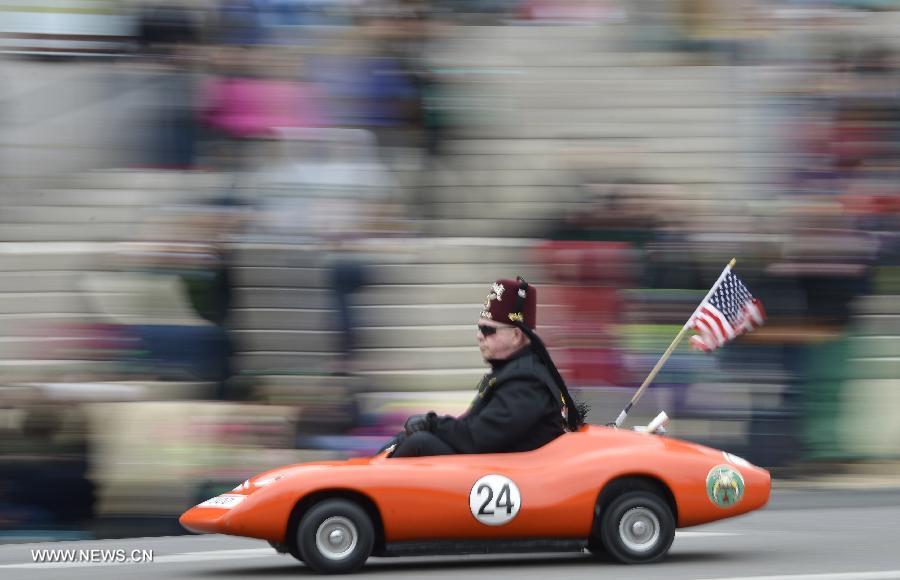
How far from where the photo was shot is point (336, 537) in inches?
243

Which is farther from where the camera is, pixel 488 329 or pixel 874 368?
pixel 874 368

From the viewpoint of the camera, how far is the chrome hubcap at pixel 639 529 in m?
6.32

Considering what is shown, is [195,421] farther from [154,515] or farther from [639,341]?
[639,341]

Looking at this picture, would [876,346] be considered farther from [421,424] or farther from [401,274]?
[421,424]

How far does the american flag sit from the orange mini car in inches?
30.5

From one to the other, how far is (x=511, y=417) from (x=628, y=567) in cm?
78

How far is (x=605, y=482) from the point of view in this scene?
6270 mm

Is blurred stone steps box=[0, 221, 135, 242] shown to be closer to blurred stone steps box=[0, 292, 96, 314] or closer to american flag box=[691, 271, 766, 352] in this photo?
blurred stone steps box=[0, 292, 96, 314]

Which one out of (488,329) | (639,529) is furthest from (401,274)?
(639,529)

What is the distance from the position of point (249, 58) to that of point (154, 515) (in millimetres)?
3050

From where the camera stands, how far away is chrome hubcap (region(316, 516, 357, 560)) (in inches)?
242

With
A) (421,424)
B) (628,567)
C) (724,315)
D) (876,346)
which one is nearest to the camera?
(628,567)

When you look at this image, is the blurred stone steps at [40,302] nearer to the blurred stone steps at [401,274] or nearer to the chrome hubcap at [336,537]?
the blurred stone steps at [401,274]

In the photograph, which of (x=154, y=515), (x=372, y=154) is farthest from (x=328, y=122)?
(x=154, y=515)
